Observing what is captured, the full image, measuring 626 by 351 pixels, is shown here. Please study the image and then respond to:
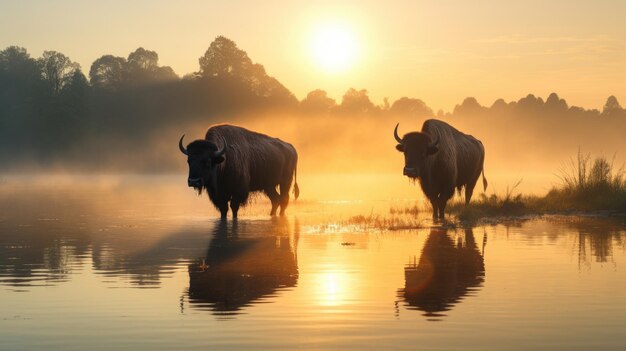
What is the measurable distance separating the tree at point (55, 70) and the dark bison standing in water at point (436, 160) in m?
95.1

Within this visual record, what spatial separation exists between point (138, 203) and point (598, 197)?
50.1ft

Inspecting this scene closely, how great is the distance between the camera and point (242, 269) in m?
14.2

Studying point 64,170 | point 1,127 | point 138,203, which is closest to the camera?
point 138,203

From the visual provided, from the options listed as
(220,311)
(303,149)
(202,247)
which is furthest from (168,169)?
(220,311)

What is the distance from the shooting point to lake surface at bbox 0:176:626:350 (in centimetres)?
917

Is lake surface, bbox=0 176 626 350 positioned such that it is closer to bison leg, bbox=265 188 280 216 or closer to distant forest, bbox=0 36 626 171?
bison leg, bbox=265 188 280 216

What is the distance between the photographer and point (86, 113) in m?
110

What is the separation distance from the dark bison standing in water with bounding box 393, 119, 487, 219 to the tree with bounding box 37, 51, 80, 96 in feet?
312

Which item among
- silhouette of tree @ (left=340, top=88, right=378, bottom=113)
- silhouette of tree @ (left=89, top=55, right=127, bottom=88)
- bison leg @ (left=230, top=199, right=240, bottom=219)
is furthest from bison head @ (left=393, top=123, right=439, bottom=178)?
silhouette of tree @ (left=340, top=88, right=378, bottom=113)

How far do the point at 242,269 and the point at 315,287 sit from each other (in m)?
2.21

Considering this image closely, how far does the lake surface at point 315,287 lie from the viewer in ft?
30.1

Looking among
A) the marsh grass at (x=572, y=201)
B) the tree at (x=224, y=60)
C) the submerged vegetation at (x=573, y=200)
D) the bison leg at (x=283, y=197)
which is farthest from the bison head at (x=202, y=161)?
the tree at (x=224, y=60)

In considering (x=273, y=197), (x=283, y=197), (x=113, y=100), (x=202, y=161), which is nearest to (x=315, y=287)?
(x=202, y=161)

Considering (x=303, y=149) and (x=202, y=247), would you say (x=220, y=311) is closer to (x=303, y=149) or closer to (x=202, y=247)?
(x=202, y=247)
